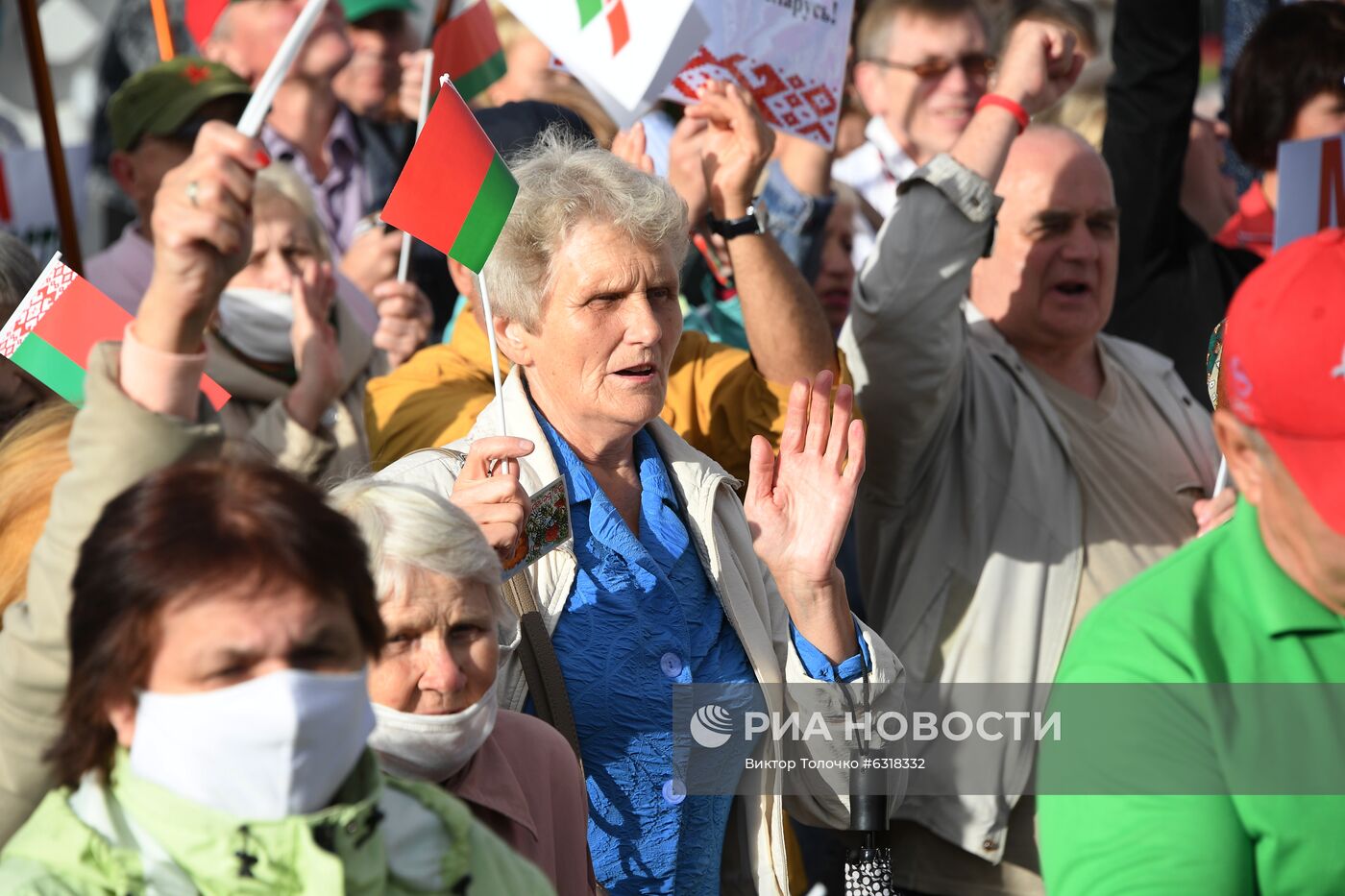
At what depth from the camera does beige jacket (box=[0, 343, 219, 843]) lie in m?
2.09

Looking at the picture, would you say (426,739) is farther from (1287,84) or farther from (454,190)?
(1287,84)

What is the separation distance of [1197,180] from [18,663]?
497 centimetres

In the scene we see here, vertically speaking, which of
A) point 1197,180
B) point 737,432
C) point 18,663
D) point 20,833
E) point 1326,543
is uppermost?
point 1197,180

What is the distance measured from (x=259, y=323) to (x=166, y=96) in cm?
83

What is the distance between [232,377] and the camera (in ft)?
15.2

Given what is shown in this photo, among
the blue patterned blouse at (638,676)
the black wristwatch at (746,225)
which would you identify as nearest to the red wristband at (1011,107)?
the black wristwatch at (746,225)

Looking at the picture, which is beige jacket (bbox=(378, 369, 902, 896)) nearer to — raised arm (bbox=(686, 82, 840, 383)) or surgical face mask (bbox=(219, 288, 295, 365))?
raised arm (bbox=(686, 82, 840, 383))

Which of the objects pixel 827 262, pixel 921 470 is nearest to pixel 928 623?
pixel 921 470

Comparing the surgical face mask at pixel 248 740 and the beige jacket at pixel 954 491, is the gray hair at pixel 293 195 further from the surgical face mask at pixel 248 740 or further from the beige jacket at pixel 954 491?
the surgical face mask at pixel 248 740

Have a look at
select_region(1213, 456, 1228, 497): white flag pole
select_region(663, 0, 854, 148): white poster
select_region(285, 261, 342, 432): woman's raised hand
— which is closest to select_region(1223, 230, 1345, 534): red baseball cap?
select_region(1213, 456, 1228, 497): white flag pole

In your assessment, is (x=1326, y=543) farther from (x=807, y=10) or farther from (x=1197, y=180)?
(x=1197, y=180)

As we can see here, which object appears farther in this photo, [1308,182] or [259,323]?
[259,323]

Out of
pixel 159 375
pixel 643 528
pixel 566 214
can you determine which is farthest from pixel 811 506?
pixel 159 375

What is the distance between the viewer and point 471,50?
516cm
